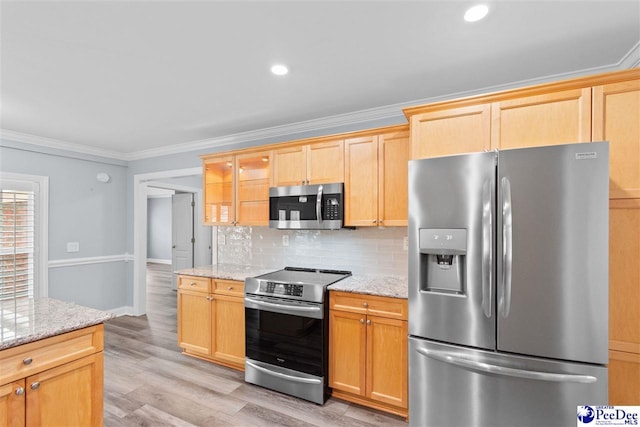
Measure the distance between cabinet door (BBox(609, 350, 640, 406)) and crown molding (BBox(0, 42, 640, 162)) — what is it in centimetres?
182

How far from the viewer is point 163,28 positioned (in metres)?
1.78

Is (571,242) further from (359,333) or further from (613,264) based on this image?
(359,333)

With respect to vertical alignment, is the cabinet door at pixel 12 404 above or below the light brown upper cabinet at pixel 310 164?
below

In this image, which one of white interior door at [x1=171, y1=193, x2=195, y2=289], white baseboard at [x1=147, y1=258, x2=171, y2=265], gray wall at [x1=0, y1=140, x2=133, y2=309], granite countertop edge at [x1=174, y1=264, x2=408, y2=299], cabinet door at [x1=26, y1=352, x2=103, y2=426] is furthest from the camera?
white baseboard at [x1=147, y1=258, x2=171, y2=265]

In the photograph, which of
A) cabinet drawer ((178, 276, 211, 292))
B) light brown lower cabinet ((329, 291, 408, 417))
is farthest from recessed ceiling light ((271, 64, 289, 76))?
cabinet drawer ((178, 276, 211, 292))

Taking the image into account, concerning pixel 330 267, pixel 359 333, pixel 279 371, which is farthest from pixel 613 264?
pixel 279 371

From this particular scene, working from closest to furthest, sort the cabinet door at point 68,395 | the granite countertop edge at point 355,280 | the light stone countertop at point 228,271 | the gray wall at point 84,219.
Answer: the cabinet door at point 68,395, the granite countertop edge at point 355,280, the light stone countertop at point 228,271, the gray wall at point 84,219

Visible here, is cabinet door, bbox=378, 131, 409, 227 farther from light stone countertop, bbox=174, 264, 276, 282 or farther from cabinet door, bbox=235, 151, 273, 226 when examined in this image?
light stone countertop, bbox=174, 264, 276, 282

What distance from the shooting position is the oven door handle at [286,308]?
8.42 feet

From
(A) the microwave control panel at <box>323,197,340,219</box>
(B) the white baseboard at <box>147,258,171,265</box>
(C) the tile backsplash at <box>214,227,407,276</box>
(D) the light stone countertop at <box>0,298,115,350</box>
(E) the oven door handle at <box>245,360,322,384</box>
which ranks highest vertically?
(A) the microwave control panel at <box>323,197,340,219</box>

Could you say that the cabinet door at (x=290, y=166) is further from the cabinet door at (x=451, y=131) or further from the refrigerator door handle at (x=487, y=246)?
the refrigerator door handle at (x=487, y=246)

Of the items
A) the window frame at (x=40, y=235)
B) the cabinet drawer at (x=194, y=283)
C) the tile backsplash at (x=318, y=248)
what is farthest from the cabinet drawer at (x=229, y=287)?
the window frame at (x=40, y=235)

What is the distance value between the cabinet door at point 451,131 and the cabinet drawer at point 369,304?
110 centimetres

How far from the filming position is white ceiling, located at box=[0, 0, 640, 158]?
1.63 m
